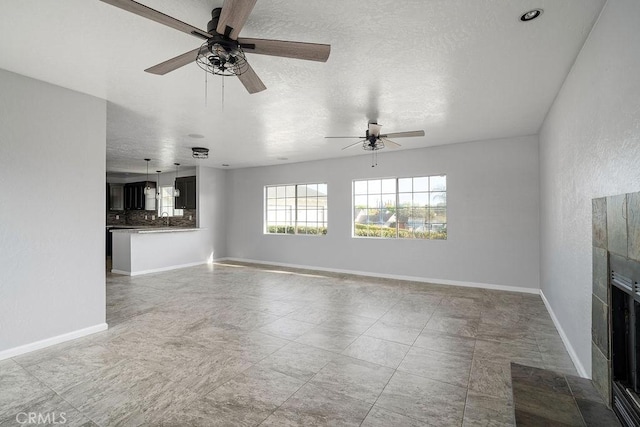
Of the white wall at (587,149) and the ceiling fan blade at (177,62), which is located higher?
the ceiling fan blade at (177,62)

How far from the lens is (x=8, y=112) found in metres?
2.80

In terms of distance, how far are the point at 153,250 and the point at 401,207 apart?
5.70 meters

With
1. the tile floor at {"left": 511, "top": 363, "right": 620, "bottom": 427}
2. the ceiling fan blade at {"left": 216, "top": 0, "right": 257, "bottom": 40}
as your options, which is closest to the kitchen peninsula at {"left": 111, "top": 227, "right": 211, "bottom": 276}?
the ceiling fan blade at {"left": 216, "top": 0, "right": 257, "bottom": 40}

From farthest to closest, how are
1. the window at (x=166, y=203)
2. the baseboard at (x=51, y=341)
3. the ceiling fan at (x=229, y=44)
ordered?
the window at (x=166, y=203) → the baseboard at (x=51, y=341) → the ceiling fan at (x=229, y=44)

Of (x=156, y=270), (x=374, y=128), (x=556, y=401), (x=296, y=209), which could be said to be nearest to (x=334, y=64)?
(x=374, y=128)

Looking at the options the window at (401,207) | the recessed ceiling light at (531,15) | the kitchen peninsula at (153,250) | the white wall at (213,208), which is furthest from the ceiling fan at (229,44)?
the white wall at (213,208)

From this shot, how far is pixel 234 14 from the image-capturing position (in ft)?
5.28

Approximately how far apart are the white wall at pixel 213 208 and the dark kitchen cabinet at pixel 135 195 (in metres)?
2.62

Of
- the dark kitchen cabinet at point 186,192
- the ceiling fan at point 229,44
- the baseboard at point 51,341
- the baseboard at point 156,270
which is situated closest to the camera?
the ceiling fan at point 229,44

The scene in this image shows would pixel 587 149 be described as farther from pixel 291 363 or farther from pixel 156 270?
pixel 156 270

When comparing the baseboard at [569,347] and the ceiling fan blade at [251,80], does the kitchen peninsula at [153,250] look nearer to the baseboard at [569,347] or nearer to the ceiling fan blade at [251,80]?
the ceiling fan blade at [251,80]

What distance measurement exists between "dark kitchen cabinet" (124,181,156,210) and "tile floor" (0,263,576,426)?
6.22m

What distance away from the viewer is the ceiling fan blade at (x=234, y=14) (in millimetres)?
1517

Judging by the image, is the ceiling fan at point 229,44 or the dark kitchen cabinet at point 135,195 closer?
the ceiling fan at point 229,44
